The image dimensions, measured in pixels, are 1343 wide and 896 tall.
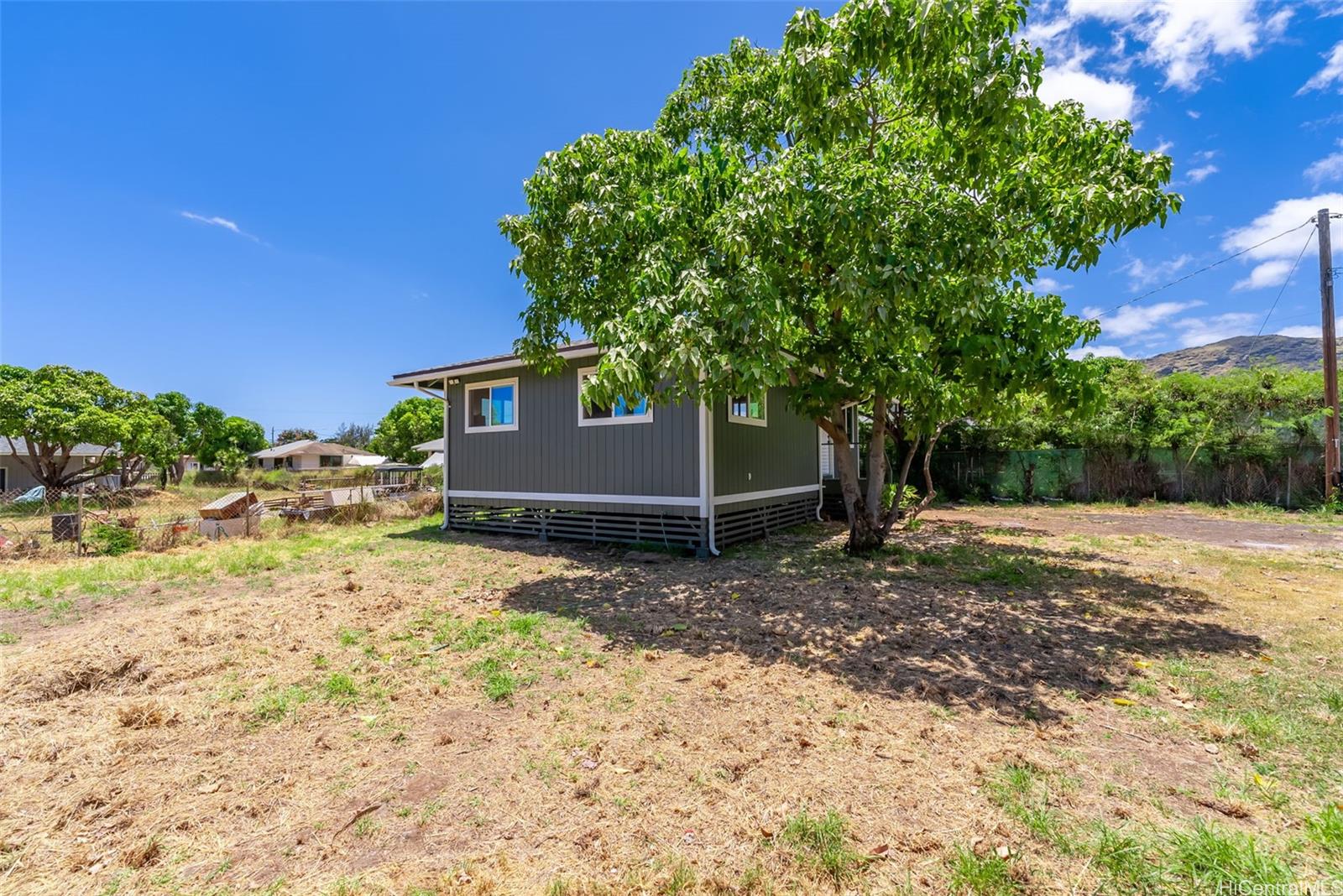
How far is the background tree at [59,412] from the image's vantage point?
15672 millimetres

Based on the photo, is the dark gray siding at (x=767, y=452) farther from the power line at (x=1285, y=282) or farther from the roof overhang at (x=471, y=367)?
the power line at (x=1285, y=282)

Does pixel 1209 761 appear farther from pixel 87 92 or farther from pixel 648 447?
pixel 87 92

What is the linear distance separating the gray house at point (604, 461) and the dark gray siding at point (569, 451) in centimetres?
2

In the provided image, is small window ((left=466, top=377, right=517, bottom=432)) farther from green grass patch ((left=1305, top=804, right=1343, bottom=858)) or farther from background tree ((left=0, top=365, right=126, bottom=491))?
background tree ((left=0, top=365, right=126, bottom=491))

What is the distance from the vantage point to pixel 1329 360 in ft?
34.2

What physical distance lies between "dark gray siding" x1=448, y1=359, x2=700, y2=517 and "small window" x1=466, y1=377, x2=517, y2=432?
0.11 m

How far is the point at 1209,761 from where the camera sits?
2320 mm

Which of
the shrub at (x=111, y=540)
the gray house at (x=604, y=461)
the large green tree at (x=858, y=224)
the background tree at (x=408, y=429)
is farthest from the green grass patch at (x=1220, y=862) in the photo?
the background tree at (x=408, y=429)

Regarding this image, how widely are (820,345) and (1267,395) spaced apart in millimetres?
11985

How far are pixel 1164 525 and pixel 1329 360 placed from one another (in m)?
5.11

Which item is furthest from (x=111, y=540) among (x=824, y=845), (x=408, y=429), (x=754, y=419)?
(x=408, y=429)

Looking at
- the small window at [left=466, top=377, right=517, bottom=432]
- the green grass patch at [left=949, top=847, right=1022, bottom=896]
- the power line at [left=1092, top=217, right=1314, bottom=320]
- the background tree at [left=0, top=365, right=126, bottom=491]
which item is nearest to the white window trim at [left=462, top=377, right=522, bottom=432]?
the small window at [left=466, top=377, right=517, bottom=432]

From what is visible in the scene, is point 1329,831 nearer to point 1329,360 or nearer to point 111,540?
point 111,540

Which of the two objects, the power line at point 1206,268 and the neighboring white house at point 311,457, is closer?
the power line at point 1206,268
